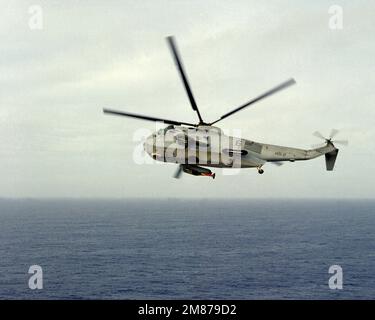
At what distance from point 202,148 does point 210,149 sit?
1.68ft

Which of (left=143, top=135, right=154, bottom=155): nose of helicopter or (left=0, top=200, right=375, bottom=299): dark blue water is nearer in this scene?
(left=143, top=135, right=154, bottom=155): nose of helicopter

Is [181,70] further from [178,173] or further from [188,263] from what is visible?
[188,263]

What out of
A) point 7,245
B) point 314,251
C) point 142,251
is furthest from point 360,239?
point 7,245

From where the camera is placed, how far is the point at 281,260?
119625mm

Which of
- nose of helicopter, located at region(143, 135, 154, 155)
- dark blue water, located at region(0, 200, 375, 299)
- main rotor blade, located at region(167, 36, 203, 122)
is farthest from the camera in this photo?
dark blue water, located at region(0, 200, 375, 299)

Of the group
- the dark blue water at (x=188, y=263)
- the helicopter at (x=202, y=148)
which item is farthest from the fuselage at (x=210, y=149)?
the dark blue water at (x=188, y=263)

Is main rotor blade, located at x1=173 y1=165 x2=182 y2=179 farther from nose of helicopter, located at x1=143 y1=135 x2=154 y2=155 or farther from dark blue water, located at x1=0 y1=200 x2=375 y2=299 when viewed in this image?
dark blue water, located at x1=0 y1=200 x2=375 y2=299

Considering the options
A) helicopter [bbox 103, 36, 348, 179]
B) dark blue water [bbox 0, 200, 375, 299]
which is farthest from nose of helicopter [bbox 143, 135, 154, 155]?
dark blue water [bbox 0, 200, 375, 299]

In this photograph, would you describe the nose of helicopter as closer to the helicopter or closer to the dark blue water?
the helicopter

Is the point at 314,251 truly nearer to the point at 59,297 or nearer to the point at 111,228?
the point at 59,297

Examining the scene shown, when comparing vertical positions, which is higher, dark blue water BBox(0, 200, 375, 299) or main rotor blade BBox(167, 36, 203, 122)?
main rotor blade BBox(167, 36, 203, 122)

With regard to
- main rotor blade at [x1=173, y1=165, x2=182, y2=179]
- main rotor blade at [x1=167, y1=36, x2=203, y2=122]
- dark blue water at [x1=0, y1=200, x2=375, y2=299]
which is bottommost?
dark blue water at [x1=0, y1=200, x2=375, y2=299]

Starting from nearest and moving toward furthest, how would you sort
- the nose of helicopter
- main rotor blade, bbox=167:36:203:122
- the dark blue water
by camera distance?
main rotor blade, bbox=167:36:203:122
the nose of helicopter
the dark blue water

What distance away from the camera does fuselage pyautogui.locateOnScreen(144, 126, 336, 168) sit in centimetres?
2502
